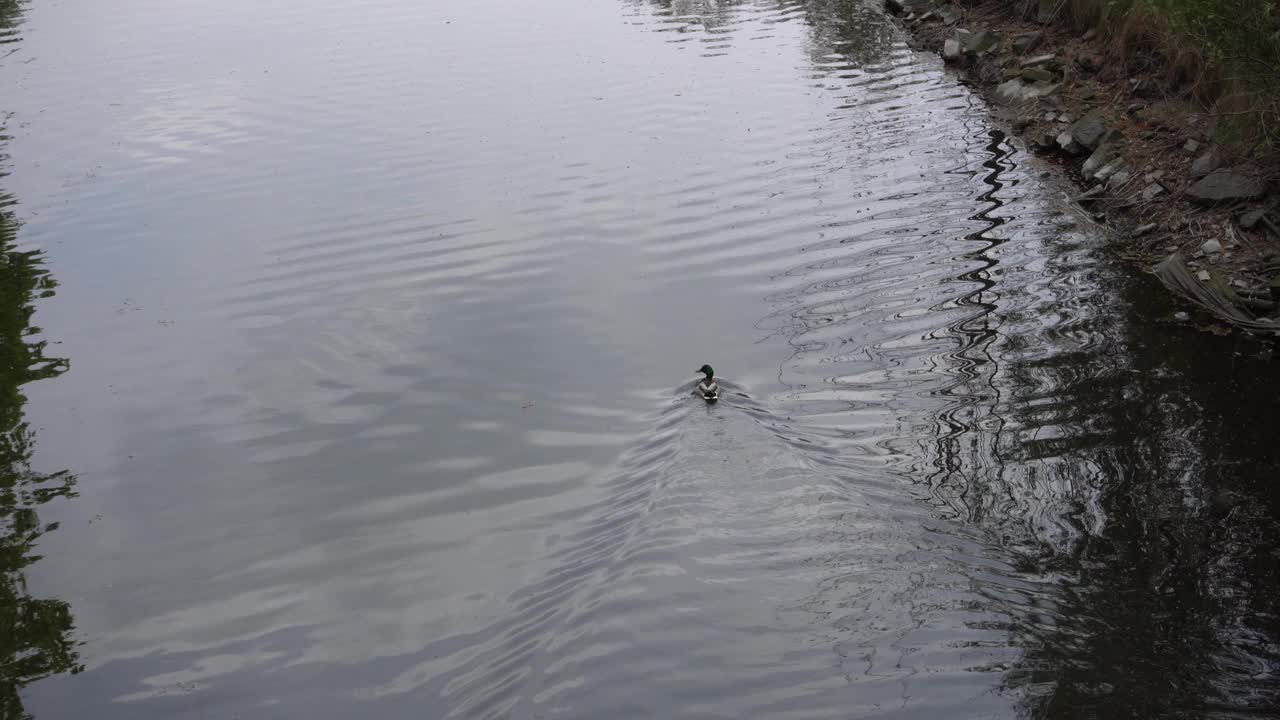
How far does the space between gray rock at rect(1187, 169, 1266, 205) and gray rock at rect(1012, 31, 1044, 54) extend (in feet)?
27.3

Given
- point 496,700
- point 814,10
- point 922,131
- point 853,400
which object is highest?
point 814,10

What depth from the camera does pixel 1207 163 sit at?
13.5 meters

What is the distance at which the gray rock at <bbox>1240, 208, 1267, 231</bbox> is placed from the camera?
40.2ft

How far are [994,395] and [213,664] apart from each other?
772 centimetres

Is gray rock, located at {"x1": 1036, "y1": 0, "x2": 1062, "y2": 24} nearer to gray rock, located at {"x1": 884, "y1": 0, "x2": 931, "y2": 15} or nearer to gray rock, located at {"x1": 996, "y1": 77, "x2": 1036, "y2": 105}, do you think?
gray rock, located at {"x1": 996, "y1": 77, "x2": 1036, "y2": 105}

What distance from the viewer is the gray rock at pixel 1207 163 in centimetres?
1341

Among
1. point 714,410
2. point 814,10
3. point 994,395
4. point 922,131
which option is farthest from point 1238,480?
point 814,10

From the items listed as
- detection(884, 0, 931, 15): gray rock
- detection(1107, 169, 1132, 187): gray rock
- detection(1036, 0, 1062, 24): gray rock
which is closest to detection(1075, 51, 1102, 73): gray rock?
detection(1036, 0, 1062, 24): gray rock

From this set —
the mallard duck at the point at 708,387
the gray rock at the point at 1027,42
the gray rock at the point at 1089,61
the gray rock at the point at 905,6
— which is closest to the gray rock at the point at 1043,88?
the gray rock at the point at 1089,61

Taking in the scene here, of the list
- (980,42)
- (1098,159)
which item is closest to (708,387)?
(1098,159)

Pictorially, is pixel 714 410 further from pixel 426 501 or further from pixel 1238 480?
pixel 1238 480

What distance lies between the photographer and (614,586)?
8000 millimetres

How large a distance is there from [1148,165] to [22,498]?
1504cm

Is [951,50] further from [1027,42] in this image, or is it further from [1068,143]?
[1068,143]
